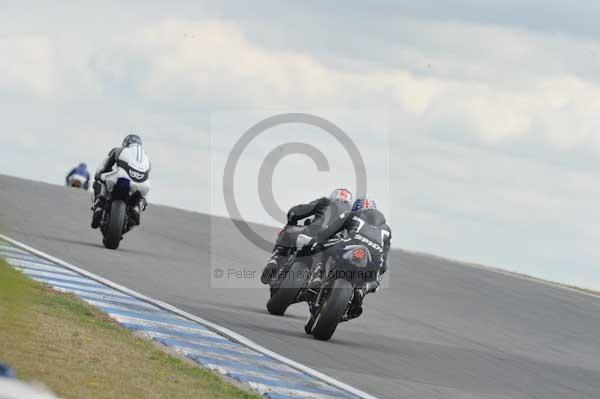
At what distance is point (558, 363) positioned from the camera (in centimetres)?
1526

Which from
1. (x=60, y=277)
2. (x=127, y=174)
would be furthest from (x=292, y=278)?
(x=127, y=174)

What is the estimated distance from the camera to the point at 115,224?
18578mm

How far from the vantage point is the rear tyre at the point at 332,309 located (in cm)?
1221

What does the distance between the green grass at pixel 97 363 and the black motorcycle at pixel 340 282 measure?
92.9 inches

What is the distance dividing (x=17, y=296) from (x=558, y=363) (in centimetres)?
1241

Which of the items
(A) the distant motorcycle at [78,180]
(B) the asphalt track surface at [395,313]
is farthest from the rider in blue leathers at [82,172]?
(B) the asphalt track surface at [395,313]

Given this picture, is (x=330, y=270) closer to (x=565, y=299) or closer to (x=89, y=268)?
(x=89, y=268)

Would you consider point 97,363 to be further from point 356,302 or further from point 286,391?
point 356,302

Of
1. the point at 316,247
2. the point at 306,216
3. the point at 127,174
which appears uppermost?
the point at 127,174

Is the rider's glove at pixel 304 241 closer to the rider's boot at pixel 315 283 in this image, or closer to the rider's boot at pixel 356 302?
the rider's boot at pixel 315 283

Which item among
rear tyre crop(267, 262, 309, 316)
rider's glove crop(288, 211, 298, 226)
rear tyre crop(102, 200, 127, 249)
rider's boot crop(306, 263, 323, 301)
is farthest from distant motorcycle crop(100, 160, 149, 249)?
rider's boot crop(306, 263, 323, 301)

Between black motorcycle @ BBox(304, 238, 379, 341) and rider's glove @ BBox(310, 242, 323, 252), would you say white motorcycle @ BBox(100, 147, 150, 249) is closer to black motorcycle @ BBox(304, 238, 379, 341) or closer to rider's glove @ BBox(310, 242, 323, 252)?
rider's glove @ BBox(310, 242, 323, 252)

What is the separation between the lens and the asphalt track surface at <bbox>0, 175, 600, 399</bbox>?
11898mm

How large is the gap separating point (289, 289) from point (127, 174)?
5015 millimetres
